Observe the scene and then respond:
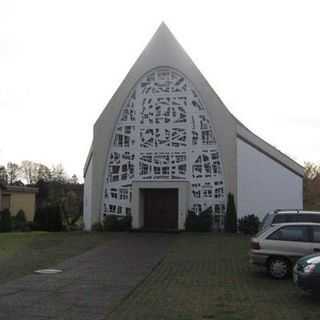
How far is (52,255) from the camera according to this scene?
68.4 feet

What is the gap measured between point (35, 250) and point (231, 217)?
41.0ft

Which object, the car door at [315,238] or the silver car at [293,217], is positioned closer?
the car door at [315,238]

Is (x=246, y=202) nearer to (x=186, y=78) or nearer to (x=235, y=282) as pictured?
(x=186, y=78)

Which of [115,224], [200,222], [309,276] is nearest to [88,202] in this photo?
[115,224]

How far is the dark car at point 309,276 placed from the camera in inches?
454

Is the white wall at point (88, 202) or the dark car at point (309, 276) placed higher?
the white wall at point (88, 202)

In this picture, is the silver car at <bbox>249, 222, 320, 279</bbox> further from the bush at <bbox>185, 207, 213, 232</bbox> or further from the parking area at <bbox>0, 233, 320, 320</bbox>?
the bush at <bbox>185, 207, 213, 232</bbox>

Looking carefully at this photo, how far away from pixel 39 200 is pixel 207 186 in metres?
34.1

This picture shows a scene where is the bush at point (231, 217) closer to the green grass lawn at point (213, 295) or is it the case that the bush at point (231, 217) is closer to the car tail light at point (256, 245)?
the green grass lawn at point (213, 295)

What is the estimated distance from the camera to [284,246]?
15117 millimetres

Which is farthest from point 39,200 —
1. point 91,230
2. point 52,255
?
point 52,255

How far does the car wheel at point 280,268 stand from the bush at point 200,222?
56.5ft

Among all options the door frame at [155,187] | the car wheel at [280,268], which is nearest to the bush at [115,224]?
the door frame at [155,187]

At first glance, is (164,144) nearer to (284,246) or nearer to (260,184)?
(260,184)
